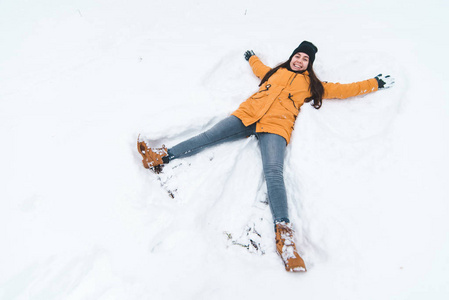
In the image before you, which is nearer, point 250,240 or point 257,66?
point 250,240

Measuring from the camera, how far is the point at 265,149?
2.21 meters

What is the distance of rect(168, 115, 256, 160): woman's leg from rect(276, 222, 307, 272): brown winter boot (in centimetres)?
104

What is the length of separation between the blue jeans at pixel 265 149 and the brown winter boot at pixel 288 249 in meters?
0.08

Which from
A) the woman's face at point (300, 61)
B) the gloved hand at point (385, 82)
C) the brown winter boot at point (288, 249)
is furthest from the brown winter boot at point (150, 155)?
the gloved hand at point (385, 82)

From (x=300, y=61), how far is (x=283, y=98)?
565 mm

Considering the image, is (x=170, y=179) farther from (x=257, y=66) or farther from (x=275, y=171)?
(x=257, y=66)

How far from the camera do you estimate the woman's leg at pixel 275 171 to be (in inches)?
77.8

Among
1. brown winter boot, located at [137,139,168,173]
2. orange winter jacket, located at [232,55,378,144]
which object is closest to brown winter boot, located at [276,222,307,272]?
orange winter jacket, located at [232,55,378,144]

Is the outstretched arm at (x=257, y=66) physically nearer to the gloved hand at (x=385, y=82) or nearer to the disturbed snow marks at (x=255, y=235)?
the gloved hand at (x=385, y=82)

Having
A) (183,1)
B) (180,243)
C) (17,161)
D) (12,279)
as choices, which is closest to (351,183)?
(180,243)

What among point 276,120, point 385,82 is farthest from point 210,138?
point 385,82

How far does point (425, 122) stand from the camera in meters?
2.15

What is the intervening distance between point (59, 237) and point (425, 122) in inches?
141

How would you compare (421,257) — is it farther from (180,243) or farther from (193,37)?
(193,37)
